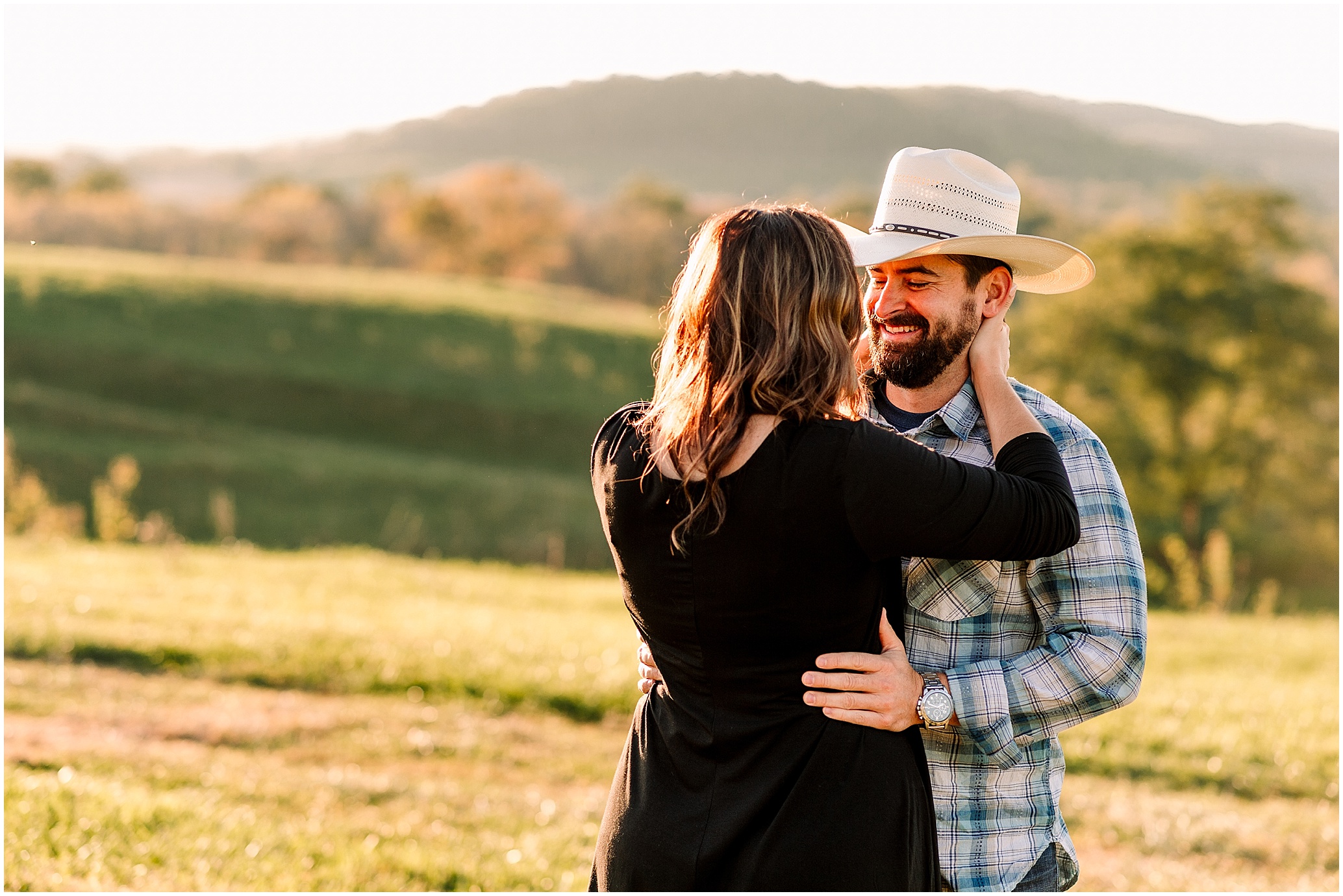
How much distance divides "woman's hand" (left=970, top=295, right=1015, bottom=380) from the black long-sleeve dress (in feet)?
1.10

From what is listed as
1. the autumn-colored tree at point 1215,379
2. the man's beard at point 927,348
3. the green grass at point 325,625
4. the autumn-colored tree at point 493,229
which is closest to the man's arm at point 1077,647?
the man's beard at point 927,348

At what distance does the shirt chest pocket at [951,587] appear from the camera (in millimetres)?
Result: 2594

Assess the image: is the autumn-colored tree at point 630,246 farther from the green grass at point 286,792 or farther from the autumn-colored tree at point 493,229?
the green grass at point 286,792

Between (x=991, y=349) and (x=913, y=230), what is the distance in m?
0.41

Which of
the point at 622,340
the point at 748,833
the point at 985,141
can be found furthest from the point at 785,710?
the point at 985,141

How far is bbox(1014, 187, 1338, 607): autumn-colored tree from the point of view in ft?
116

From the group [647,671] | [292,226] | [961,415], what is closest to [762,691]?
[647,671]

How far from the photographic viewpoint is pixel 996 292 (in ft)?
9.62

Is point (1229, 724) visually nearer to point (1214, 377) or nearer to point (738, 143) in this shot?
point (1214, 377)

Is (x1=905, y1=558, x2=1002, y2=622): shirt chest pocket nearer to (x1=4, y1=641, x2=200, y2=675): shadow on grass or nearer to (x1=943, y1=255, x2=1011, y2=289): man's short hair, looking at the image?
(x1=943, y1=255, x2=1011, y2=289): man's short hair

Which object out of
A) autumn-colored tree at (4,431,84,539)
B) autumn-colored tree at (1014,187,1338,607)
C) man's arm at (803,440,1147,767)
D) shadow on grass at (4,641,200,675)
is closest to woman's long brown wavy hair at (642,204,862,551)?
man's arm at (803,440,1147,767)

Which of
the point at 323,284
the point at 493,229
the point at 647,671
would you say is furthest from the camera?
the point at 493,229

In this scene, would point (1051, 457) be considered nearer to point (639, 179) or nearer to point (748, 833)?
point (748, 833)

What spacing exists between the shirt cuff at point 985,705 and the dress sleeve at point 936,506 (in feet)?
1.42
